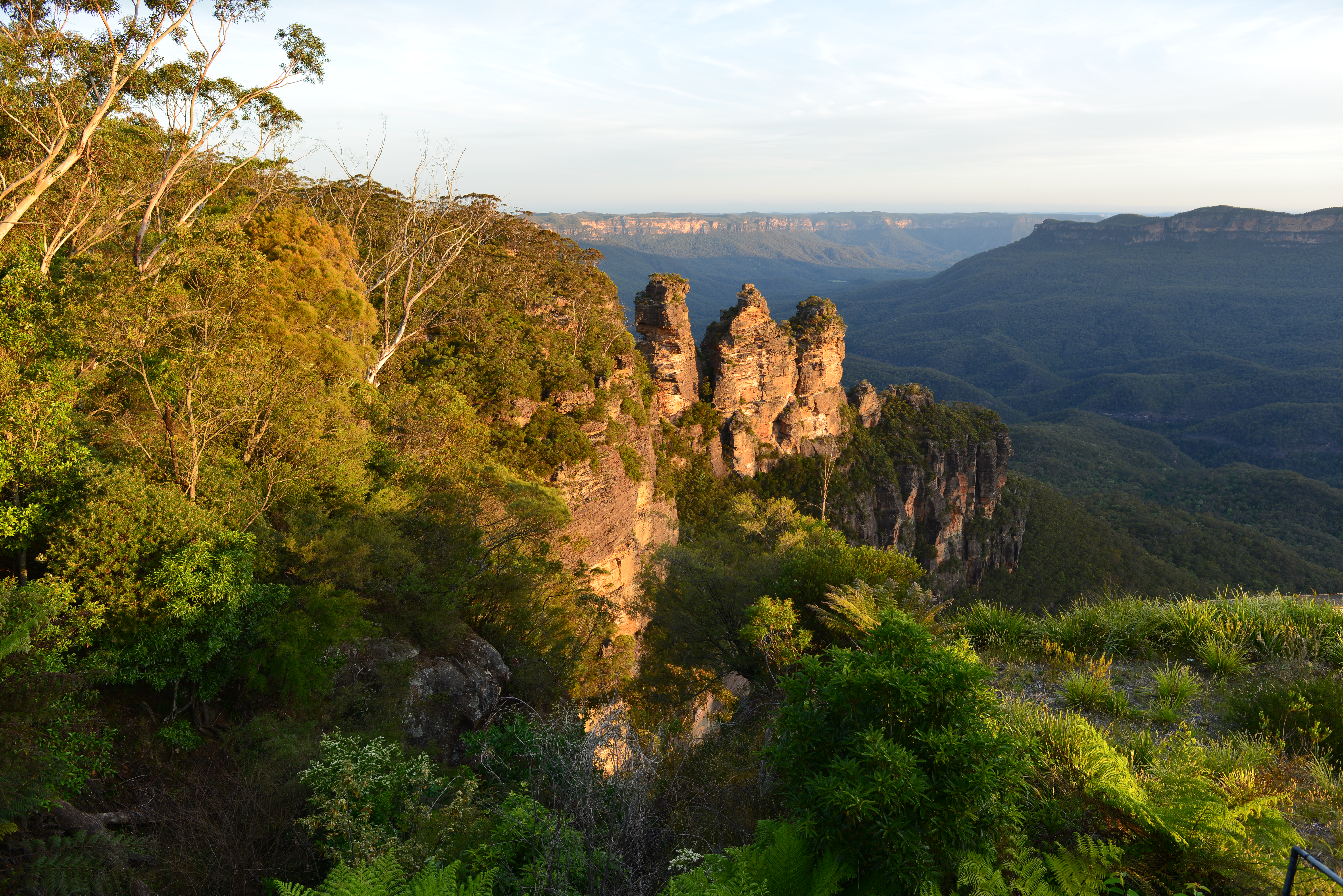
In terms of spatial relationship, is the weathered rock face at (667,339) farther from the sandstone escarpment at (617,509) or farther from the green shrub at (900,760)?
the green shrub at (900,760)

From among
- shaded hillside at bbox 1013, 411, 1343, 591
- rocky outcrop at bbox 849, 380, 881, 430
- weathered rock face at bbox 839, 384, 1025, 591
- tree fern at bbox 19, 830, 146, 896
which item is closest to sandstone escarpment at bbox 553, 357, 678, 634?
tree fern at bbox 19, 830, 146, 896

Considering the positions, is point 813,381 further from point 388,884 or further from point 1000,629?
point 388,884

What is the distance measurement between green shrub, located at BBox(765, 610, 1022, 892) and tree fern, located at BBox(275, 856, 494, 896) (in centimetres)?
264

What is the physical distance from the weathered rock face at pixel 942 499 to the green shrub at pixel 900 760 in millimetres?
59724

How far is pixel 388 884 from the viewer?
4.94 metres

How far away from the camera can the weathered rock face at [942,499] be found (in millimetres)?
65312

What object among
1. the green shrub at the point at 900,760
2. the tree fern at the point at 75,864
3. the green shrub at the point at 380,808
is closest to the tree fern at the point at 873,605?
the green shrub at the point at 900,760

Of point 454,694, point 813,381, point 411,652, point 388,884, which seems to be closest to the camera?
point 388,884

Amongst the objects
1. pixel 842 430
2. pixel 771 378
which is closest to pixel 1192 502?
pixel 842 430

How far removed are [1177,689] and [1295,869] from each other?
5.35m

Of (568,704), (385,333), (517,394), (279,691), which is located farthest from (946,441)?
(279,691)

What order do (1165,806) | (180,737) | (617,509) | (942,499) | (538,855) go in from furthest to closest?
(942,499)
(617,509)
(180,737)
(538,855)
(1165,806)

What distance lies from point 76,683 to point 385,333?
24.9 meters

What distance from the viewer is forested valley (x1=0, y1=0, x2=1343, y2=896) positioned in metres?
5.29
